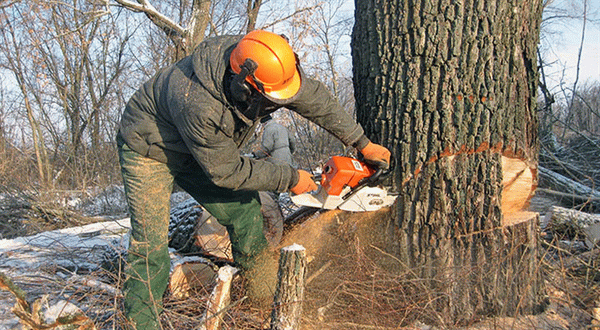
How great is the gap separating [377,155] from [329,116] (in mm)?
386

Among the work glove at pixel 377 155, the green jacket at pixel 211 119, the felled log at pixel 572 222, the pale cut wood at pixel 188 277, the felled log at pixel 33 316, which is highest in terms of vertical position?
the green jacket at pixel 211 119

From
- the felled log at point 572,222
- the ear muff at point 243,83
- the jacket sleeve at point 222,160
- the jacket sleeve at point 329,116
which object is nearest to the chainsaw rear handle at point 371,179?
the jacket sleeve at point 329,116

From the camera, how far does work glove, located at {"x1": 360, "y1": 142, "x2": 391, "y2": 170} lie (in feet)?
7.93

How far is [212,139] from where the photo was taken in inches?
83.7

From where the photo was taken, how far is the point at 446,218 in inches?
94.1

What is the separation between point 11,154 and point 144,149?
8804 mm

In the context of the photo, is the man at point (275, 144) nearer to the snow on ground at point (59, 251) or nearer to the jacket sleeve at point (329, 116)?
the snow on ground at point (59, 251)

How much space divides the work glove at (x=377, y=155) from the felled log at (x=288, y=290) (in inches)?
29.8

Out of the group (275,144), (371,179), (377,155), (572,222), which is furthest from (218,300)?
(275,144)

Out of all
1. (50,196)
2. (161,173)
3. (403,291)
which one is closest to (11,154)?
(50,196)

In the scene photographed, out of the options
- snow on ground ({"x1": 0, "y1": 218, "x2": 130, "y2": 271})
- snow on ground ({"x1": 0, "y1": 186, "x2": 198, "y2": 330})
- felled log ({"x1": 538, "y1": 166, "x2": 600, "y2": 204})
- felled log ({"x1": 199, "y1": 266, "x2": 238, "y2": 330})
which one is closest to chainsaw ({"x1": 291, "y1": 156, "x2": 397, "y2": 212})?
felled log ({"x1": 199, "y1": 266, "x2": 238, "y2": 330})

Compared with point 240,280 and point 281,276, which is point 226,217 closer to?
point 240,280

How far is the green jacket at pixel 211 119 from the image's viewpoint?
207 centimetres

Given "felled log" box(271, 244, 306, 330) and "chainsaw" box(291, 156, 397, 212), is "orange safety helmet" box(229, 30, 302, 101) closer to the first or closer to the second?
"chainsaw" box(291, 156, 397, 212)
